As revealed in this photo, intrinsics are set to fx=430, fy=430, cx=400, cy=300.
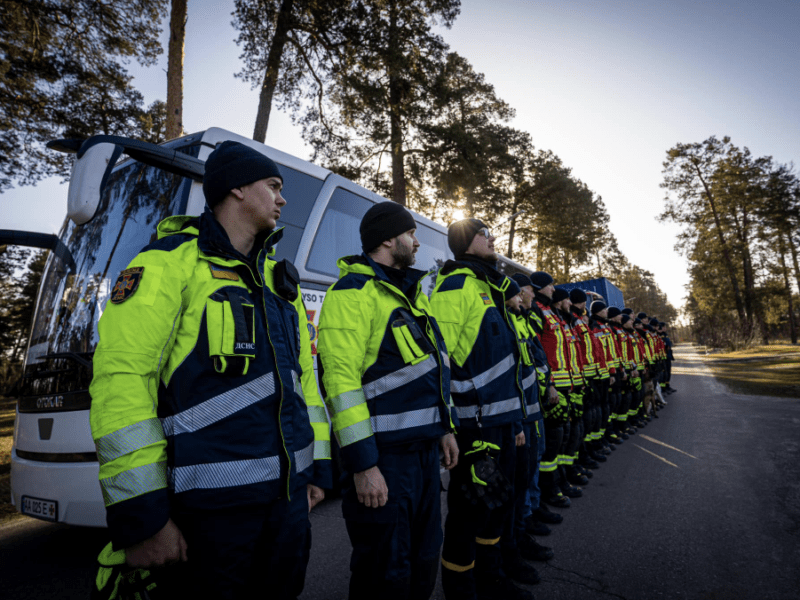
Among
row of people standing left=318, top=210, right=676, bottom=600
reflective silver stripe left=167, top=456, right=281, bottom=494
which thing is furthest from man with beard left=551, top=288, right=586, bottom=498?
reflective silver stripe left=167, top=456, right=281, bottom=494

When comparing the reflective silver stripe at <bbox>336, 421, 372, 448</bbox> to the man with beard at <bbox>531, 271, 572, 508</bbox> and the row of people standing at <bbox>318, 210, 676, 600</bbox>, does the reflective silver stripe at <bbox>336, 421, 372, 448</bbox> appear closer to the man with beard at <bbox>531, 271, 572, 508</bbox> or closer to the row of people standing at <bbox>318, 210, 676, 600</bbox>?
the row of people standing at <bbox>318, 210, 676, 600</bbox>

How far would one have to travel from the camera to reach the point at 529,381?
3164mm

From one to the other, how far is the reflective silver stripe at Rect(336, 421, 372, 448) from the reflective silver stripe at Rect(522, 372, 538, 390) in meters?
1.55

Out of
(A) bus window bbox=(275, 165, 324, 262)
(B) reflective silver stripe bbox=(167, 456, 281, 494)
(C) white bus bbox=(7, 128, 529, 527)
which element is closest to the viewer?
(B) reflective silver stripe bbox=(167, 456, 281, 494)

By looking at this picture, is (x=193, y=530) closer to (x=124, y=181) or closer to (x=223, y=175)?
(x=223, y=175)

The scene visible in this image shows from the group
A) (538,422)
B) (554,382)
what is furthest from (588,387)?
(538,422)

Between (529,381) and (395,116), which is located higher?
(395,116)

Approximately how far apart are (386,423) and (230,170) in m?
1.25

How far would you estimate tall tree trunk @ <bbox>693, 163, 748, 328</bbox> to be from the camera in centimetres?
3334

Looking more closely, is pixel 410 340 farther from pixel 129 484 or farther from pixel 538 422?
pixel 538 422

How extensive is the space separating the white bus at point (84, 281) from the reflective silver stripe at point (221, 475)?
1823 millimetres

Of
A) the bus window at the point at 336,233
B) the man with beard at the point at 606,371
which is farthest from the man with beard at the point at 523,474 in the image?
the man with beard at the point at 606,371

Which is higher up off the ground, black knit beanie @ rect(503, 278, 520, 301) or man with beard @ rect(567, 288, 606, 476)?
black knit beanie @ rect(503, 278, 520, 301)

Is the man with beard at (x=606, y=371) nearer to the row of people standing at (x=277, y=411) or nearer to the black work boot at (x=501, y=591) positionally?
the black work boot at (x=501, y=591)
